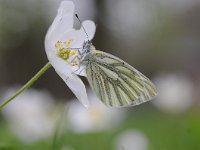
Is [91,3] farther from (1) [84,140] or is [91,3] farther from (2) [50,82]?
(1) [84,140]

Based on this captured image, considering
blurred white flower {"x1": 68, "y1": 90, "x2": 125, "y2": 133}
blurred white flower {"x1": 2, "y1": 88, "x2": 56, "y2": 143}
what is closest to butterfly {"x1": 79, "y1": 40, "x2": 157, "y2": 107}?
blurred white flower {"x1": 2, "y1": 88, "x2": 56, "y2": 143}

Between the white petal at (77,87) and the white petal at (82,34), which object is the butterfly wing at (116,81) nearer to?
the white petal at (82,34)

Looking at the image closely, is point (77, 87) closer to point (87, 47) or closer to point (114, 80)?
point (87, 47)

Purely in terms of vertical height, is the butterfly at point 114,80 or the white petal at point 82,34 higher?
the white petal at point 82,34

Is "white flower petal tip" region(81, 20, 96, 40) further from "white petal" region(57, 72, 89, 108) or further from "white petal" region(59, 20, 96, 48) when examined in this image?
"white petal" region(57, 72, 89, 108)

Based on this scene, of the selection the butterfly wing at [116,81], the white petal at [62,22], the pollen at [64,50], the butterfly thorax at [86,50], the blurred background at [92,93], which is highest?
the white petal at [62,22]

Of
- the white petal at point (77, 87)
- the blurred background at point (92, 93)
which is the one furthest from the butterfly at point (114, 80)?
the white petal at point (77, 87)

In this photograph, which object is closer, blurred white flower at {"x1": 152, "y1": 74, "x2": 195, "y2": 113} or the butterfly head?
the butterfly head
